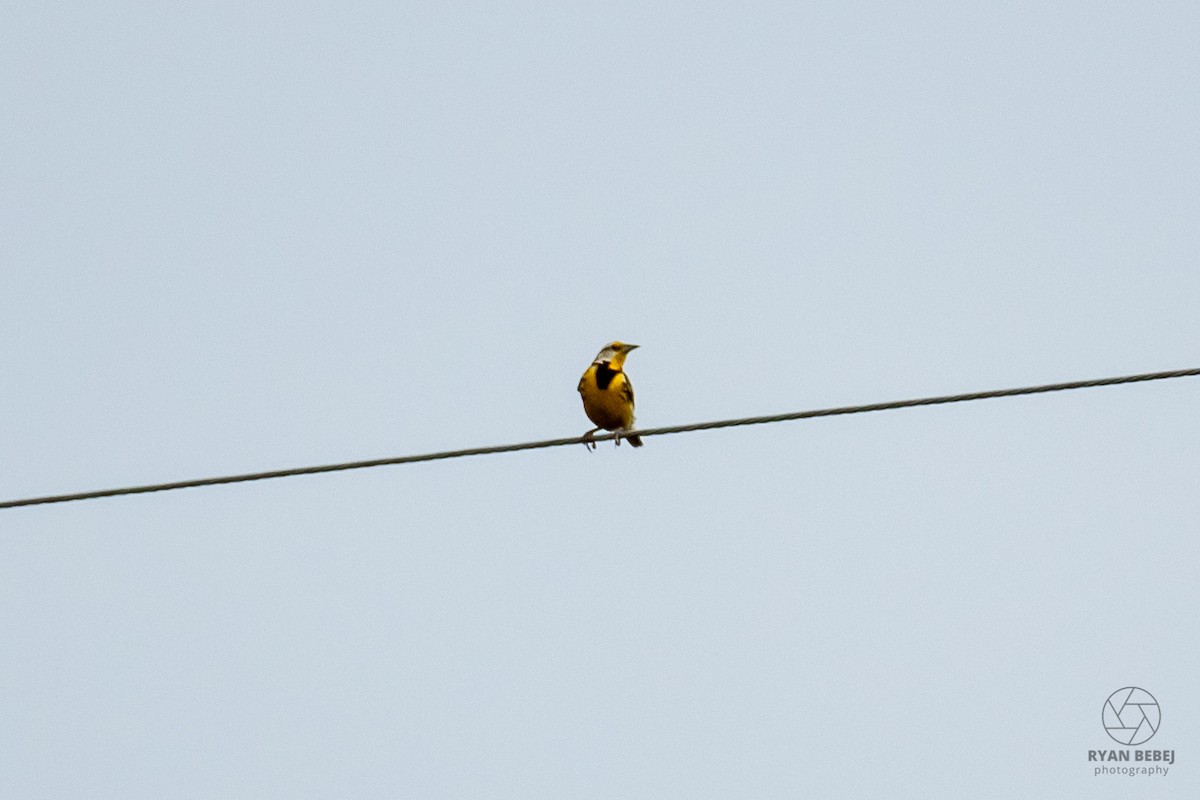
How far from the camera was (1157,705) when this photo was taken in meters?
14.1

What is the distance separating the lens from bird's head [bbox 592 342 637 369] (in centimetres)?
1534

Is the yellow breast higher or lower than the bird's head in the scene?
lower

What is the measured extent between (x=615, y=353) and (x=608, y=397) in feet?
2.23

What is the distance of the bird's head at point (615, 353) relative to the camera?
15.3 metres

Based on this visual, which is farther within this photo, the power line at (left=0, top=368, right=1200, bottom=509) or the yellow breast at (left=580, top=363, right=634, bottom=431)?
the yellow breast at (left=580, top=363, right=634, bottom=431)

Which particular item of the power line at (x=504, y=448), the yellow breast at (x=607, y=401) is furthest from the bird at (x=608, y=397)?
the power line at (x=504, y=448)

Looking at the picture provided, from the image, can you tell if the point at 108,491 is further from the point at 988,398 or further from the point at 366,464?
the point at 988,398

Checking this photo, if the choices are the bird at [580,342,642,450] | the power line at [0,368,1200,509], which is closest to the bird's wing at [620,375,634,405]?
the bird at [580,342,642,450]

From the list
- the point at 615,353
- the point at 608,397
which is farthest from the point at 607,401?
the point at 615,353

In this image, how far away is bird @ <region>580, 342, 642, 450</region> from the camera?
14.8 m

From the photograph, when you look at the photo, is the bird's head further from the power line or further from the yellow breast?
the power line

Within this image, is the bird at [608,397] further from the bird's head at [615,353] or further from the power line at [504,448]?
the power line at [504,448]

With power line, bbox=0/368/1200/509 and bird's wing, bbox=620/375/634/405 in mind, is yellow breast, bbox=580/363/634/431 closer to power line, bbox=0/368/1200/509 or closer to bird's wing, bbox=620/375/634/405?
bird's wing, bbox=620/375/634/405

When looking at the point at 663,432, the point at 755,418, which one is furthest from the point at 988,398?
the point at 663,432
